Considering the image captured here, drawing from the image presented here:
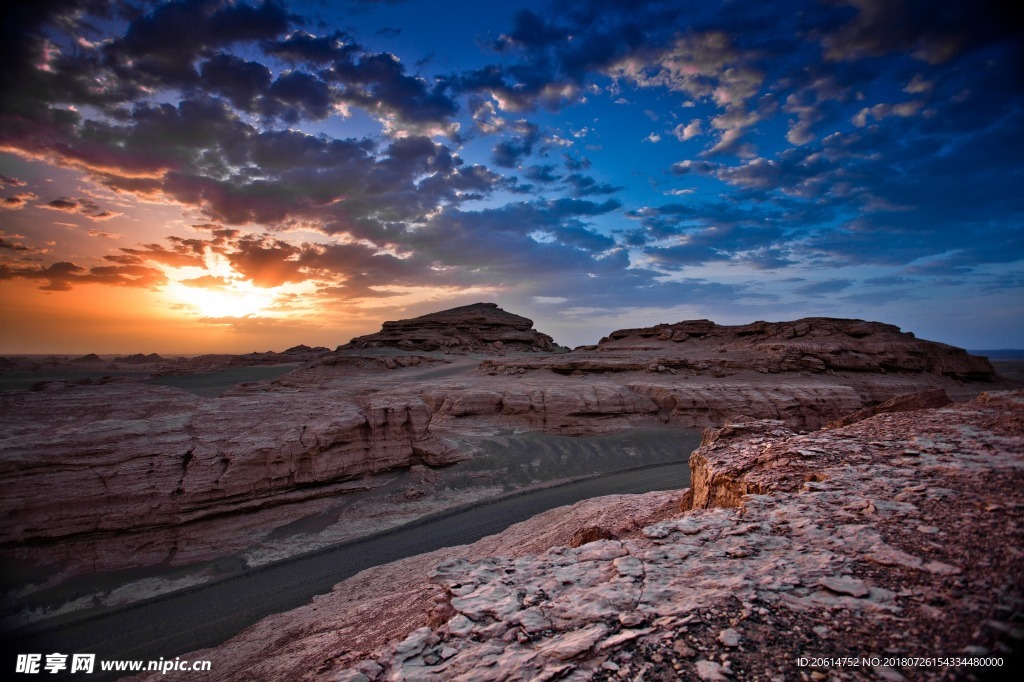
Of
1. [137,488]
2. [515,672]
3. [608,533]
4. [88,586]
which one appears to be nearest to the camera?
[515,672]

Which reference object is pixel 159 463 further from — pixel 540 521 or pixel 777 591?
pixel 777 591

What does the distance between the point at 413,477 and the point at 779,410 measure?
55.4 ft

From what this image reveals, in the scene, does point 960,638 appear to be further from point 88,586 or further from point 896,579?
point 88,586

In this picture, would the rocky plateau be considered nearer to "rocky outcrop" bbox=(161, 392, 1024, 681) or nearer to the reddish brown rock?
"rocky outcrop" bbox=(161, 392, 1024, 681)

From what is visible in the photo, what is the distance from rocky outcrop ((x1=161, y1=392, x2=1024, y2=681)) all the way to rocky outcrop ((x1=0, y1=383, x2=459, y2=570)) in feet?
16.9

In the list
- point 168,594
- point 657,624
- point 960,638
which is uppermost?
point 960,638

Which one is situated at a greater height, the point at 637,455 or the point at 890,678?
the point at 890,678

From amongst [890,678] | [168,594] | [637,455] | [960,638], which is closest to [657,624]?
[890,678]

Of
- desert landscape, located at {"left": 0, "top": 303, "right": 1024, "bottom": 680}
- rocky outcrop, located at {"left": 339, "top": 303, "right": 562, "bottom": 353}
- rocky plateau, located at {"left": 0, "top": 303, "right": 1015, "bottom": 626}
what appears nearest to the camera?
desert landscape, located at {"left": 0, "top": 303, "right": 1024, "bottom": 680}

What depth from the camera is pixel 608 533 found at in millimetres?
5828

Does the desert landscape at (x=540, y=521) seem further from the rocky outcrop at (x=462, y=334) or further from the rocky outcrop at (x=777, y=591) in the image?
the rocky outcrop at (x=462, y=334)

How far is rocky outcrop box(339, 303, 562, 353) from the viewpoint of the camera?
4475cm

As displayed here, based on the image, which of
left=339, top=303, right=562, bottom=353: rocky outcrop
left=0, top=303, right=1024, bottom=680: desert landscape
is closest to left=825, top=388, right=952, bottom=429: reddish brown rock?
left=0, top=303, right=1024, bottom=680: desert landscape

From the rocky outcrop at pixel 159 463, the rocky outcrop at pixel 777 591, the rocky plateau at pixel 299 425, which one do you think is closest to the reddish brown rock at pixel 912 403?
the rocky outcrop at pixel 777 591
